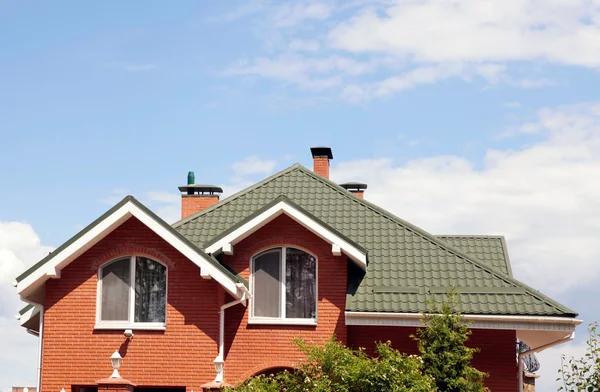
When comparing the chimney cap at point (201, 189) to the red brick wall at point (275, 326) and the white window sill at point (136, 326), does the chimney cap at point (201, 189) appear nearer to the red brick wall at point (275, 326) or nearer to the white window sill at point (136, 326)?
the red brick wall at point (275, 326)

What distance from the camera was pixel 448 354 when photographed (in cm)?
1839

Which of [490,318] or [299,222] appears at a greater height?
[299,222]

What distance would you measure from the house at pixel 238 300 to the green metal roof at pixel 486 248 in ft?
8.86

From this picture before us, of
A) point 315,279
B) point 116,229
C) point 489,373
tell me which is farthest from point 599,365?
point 116,229

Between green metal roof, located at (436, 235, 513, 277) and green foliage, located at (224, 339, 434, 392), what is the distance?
6907 mm

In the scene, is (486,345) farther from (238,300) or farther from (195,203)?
(195,203)

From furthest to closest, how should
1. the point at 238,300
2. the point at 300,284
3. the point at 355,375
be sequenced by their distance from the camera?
the point at 300,284 → the point at 238,300 → the point at 355,375

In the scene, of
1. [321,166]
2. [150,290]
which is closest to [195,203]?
[321,166]

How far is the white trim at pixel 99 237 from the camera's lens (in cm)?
1964

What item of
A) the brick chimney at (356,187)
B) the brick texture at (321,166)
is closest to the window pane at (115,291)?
the brick texture at (321,166)

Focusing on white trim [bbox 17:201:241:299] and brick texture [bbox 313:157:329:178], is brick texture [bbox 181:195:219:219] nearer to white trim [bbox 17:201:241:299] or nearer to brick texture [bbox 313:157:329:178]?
brick texture [bbox 313:157:329:178]

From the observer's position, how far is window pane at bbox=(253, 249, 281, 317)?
69.4 feet

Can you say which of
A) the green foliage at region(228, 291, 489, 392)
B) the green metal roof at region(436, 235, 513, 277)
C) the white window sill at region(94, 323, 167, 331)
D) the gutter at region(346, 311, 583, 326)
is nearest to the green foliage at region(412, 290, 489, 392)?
the green foliage at region(228, 291, 489, 392)

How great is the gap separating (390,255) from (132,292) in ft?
20.9
